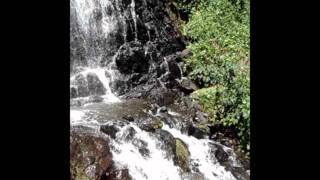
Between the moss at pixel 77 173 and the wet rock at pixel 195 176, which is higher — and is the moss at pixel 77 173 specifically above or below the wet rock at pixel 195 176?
above

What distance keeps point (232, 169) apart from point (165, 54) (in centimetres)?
555

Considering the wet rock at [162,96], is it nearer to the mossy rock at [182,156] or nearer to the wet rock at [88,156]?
the mossy rock at [182,156]

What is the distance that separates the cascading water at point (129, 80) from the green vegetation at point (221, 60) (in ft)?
2.44

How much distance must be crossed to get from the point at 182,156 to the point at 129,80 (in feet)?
14.8

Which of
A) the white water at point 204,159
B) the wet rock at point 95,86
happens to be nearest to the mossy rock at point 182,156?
the white water at point 204,159

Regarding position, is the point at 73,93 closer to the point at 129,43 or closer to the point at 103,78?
the point at 103,78

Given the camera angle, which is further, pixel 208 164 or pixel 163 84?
pixel 163 84

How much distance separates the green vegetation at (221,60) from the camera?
332 inches

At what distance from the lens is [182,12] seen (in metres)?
13.4

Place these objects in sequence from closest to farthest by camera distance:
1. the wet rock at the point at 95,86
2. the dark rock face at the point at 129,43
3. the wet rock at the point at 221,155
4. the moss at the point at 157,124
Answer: the wet rock at the point at 221,155 → the moss at the point at 157,124 → the wet rock at the point at 95,86 → the dark rock face at the point at 129,43
